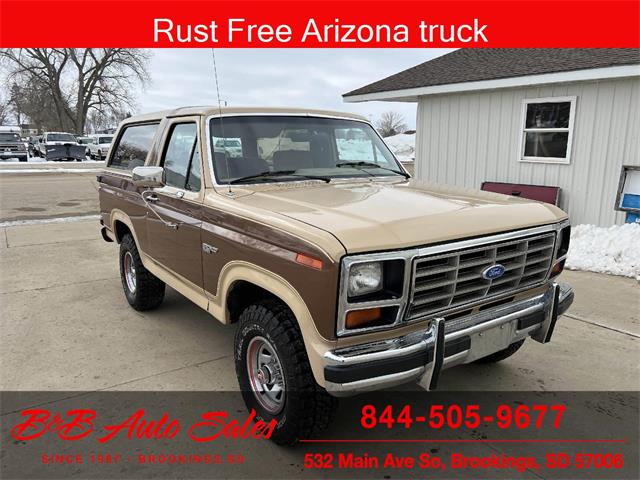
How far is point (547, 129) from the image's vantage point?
29.6ft

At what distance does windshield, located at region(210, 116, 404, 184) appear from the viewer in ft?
11.7

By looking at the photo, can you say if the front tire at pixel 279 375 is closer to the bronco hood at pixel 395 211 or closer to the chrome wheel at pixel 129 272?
the bronco hood at pixel 395 211

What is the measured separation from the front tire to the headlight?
507 millimetres

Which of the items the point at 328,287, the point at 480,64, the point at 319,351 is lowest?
the point at 319,351

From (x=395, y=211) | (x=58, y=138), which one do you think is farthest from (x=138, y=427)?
(x=58, y=138)

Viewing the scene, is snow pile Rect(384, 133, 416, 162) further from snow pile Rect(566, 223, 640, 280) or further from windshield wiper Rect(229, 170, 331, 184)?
windshield wiper Rect(229, 170, 331, 184)

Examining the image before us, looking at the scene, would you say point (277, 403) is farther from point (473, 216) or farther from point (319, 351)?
point (473, 216)

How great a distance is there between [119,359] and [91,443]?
→ 3.85ft

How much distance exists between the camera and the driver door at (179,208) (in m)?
3.59

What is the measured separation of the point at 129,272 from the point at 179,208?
6.37ft

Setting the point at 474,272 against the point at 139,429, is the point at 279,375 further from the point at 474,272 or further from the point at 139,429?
the point at 474,272

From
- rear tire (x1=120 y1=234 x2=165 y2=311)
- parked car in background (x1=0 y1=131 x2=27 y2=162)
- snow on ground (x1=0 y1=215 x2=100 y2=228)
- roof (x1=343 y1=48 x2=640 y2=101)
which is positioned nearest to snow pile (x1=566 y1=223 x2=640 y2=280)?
roof (x1=343 y1=48 x2=640 y2=101)

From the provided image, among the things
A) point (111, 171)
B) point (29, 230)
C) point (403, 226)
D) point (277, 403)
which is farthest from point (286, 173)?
point (29, 230)

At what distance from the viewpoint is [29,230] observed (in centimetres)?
955
